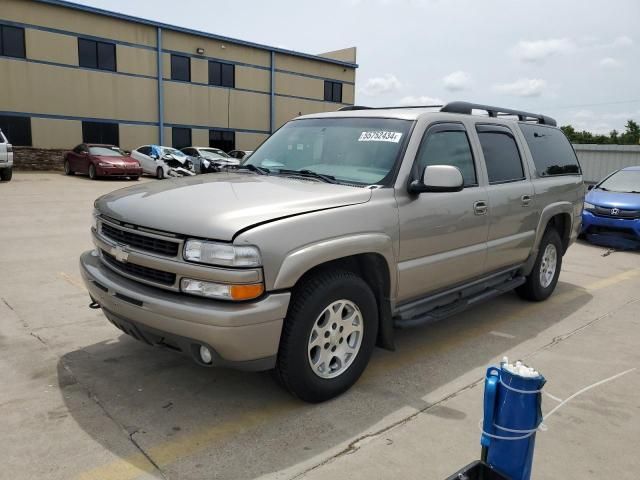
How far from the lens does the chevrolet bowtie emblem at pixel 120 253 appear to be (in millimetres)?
3346

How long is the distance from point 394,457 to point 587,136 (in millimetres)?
73414

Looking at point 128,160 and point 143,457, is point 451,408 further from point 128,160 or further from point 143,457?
point 128,160

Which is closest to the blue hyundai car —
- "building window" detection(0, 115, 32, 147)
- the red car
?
the red car

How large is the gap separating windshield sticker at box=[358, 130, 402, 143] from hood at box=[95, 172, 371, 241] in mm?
585

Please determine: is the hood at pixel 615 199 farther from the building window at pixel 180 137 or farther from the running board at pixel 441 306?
the building window at pixel 180 137

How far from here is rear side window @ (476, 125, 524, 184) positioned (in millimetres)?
4832

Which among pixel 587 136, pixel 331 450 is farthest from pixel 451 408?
pixel 587 136

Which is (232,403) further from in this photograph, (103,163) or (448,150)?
(103,163)

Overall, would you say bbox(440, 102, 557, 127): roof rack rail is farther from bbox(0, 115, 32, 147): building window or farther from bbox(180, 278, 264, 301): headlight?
bbox(0, 115, 32, 147): building window

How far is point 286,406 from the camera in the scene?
11.3 feet

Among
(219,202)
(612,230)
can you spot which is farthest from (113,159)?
(219,202)

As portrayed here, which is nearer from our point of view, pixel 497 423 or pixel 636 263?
pixel 497 423

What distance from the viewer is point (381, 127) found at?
165 inches

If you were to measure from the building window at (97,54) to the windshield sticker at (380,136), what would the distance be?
2617 centimetres
